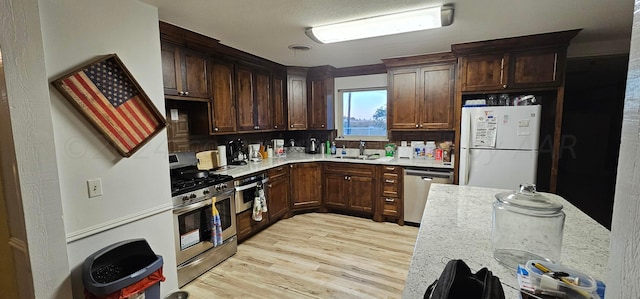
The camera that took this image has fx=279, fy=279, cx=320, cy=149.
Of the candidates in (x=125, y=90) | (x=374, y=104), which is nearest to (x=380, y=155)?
(x=374, y=104)

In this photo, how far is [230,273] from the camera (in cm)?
261

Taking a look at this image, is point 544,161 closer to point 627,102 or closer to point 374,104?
point 374,104

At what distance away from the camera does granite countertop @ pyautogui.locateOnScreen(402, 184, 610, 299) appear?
1011mm

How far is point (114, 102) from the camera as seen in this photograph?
1.84 meters

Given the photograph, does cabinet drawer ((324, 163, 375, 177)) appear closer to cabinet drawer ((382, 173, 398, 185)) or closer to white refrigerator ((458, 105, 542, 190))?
cabinet drawer ((382, 173, 398, 185))

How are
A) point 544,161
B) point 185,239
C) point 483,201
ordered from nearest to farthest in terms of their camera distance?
1. point 483,201
2. point 185,239
3. point 544,161

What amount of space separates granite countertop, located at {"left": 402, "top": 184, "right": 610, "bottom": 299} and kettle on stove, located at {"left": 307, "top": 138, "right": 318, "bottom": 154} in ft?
9.72

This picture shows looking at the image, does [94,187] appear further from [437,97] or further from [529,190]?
[437,97]

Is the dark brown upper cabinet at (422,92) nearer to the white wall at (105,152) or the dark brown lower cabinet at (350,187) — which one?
the dark brown lower cabinet at (350,187)

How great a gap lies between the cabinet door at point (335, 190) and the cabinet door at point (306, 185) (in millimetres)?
106

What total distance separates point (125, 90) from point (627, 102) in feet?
7.71

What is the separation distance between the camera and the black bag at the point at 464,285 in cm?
69

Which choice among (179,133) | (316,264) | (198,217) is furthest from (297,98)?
(316,264)

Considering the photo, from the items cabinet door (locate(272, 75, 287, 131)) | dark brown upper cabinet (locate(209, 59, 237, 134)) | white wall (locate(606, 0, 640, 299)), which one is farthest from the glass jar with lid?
cabinet door (locate(272, 75, 287, 131))
